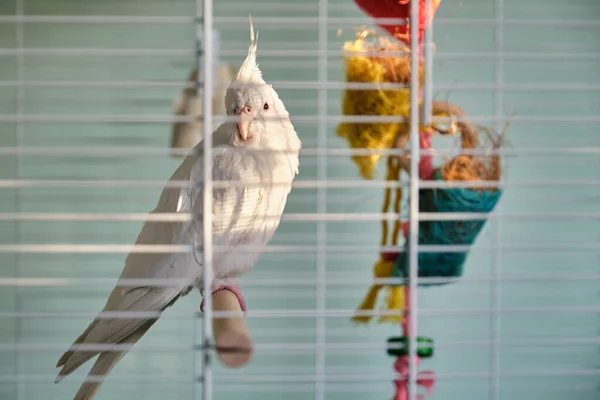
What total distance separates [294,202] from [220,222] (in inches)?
28.2

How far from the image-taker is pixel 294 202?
1.91m

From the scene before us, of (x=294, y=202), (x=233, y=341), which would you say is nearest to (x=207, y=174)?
(x=233, y=341)

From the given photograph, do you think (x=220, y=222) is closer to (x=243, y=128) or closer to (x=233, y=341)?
(x=243, y=128)

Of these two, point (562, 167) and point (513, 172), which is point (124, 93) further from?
point (562, 167)

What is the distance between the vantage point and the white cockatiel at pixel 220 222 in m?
1.16

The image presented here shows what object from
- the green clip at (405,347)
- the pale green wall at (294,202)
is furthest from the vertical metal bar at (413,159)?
the pale green wall at (294,202)

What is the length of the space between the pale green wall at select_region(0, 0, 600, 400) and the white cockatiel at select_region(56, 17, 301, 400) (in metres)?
0.57

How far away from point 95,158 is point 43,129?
18 centimetres

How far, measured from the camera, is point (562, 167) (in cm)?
191

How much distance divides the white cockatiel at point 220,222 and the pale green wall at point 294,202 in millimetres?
567

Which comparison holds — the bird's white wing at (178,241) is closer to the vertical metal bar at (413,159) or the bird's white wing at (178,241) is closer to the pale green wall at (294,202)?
the vertical metal bar at (413,159)

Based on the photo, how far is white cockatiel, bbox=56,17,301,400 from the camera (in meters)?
1.16

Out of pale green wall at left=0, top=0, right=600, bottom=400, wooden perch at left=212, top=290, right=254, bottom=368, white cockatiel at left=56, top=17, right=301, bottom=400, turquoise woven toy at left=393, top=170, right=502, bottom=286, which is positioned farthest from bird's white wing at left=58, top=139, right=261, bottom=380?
pale green wall at left=0, top=0, right=600, bottom=400

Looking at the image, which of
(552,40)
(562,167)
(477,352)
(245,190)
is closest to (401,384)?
(245,190)
